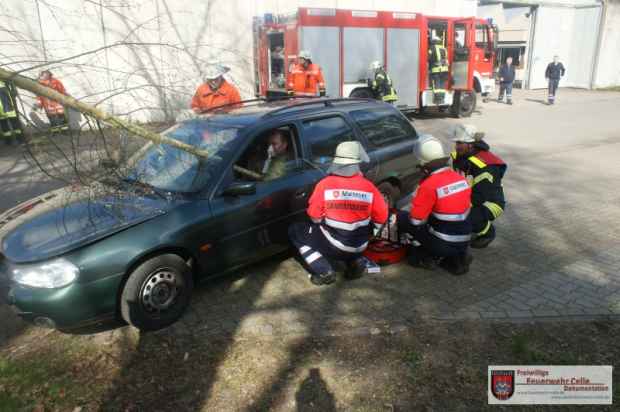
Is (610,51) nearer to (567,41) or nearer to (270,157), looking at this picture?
(567,41)

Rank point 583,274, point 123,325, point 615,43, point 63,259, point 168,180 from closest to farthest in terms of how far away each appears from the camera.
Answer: point 63,259
point 123,325
point 168,180
point 583,274
point 615,43

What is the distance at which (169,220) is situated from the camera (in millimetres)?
3533

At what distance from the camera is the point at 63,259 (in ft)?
10.2

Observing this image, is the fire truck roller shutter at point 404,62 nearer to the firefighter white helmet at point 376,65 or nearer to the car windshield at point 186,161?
the firefighter white helmet at point 376,65

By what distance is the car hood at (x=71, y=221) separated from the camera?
3207 millimetres

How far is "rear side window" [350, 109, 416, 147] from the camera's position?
5250 mm

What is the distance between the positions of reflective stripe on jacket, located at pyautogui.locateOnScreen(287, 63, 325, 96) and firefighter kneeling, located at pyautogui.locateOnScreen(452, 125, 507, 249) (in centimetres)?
582

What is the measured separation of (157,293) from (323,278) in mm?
1445

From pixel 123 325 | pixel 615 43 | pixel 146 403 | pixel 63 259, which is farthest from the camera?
pixel 615 43

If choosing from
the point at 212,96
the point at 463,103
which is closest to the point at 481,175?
the point at 212,96

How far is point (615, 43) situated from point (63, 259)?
102 feet

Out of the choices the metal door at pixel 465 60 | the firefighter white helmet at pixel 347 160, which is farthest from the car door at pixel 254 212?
the metal door at pixel 465 60

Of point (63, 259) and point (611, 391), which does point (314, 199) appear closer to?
point (63, 259)

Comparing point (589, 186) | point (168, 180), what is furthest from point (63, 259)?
point (589, 186)
